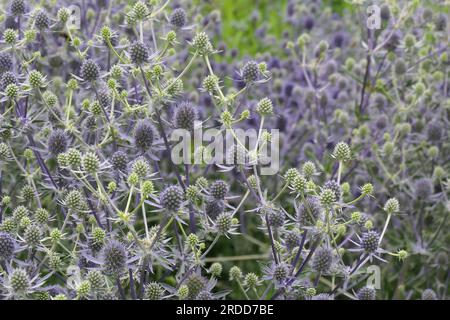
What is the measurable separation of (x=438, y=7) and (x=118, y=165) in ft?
9.65

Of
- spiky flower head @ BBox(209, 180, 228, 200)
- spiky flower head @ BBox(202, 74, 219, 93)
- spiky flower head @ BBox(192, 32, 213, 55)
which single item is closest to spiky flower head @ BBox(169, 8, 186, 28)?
spiky flower head @ BBox(192, 32, 213, 55)

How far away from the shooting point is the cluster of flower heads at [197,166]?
2186 millimetres

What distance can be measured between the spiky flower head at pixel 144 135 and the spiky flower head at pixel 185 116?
0.10 metres

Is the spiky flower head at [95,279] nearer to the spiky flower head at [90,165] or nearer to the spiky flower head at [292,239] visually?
the spiky flower head at [90,165]

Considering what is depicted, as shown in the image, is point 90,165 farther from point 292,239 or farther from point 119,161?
point 292,239

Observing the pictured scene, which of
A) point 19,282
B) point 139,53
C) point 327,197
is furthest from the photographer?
point 139,53

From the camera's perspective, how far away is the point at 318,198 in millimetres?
2154

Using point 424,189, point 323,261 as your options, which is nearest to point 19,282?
point 323,261

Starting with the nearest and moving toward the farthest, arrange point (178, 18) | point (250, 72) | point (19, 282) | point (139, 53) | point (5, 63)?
point (19, 282), point (139, 53), point (250, 72), point (5, 63), point (178, 18)

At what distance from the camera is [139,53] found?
2.35m

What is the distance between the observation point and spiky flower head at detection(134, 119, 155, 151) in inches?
92.9

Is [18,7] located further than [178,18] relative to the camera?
No

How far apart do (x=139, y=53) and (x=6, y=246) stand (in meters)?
0.78

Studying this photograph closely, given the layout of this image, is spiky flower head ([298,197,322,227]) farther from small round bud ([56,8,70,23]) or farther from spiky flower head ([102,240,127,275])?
small round bud ([56,8,70,23])
